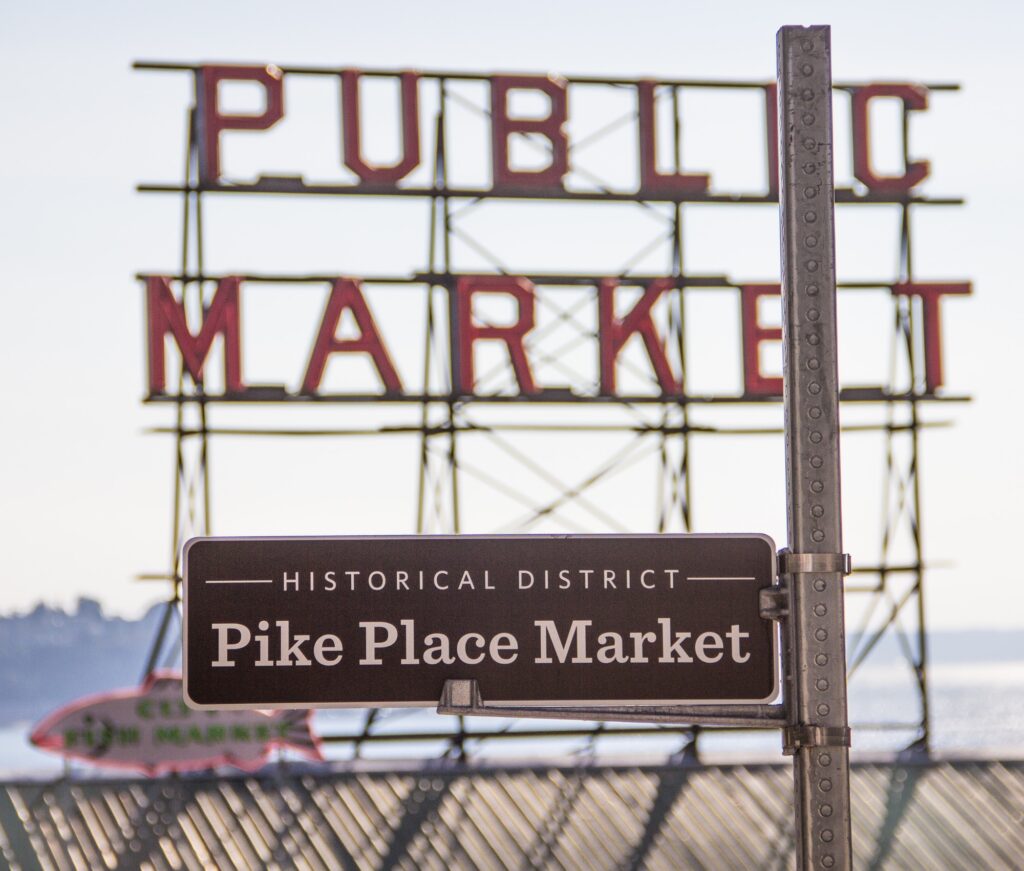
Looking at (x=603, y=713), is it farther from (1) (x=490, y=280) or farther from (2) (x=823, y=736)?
(1) (x=490, y=280)

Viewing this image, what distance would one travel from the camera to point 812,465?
5023mm

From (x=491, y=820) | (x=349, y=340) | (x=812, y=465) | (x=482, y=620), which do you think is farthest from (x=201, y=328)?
(x=812, y=465)

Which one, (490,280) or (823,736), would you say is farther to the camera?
(490,280)

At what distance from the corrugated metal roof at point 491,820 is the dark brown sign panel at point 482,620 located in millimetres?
13481

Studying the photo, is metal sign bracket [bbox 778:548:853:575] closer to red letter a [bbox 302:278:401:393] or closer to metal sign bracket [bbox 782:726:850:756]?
metal sign bracket [bbox 782:726:850:756]

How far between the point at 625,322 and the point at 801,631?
1689 centimetres

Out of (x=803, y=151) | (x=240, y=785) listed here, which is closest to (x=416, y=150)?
(x=240, y=785)

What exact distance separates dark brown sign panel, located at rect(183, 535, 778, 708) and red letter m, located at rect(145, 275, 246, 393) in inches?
613

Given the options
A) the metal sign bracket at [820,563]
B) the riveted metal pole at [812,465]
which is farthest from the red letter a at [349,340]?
the metal sign bracket at [820,563]

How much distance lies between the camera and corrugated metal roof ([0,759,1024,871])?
60.1 feet

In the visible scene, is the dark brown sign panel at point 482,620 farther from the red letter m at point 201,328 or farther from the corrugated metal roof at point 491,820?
the red letter m at point 201,328

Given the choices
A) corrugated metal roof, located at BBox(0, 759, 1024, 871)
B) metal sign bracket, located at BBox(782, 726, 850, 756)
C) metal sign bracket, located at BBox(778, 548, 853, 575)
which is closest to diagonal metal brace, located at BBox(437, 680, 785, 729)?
metal sign bracket, located at BBox(782, 726, 850, 756)

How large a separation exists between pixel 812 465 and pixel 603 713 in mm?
→ 999

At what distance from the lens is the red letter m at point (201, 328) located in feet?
67.7
